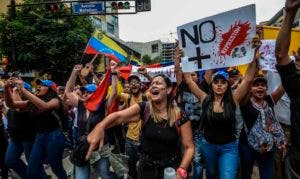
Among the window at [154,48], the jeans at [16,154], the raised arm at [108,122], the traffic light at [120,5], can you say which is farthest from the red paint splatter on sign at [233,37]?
the window at [154,48]

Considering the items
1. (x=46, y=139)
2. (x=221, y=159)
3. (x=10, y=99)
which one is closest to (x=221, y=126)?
(x=221, y=159)

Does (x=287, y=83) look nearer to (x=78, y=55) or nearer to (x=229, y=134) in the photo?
(x=229, y=134)

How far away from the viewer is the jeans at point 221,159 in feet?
14.6

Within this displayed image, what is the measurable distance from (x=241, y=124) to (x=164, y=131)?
160cm

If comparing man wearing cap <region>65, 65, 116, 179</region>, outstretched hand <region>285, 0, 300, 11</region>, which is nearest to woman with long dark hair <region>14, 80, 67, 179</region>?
man wearing cap <region>65, 65, 116, 179</region>

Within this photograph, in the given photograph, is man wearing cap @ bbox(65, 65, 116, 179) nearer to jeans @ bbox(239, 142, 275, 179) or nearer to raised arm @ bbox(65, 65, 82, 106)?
raised arm @ bbox(65, 65, 82, 106)

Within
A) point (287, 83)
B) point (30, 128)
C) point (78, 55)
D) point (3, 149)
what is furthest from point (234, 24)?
point (78, 55)

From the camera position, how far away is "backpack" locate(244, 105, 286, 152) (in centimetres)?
461

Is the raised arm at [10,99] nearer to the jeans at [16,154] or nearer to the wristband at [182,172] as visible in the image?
the jeans at [16,154]

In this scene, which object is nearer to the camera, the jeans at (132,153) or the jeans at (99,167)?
the jeans at (99,167)

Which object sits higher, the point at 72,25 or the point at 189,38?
the point at 72,25

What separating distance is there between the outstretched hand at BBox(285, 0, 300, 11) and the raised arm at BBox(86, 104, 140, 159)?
1.52m

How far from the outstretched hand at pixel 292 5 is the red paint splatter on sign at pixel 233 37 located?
7.23 ft

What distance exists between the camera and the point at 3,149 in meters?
6.66
